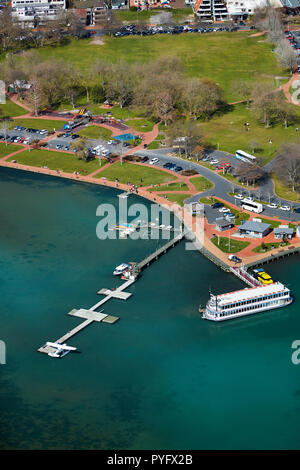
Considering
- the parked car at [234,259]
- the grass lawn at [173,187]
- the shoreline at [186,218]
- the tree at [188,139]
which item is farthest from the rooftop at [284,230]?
the tree at [188,139]

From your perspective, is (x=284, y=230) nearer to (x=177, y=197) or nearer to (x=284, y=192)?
(x=284, y=192)

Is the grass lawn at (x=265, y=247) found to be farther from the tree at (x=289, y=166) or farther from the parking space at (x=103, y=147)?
the parking space at (x=103, y=147)

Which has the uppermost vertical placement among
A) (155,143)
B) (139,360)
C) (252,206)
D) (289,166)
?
(155,143)

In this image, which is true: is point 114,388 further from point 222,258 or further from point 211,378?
point 222,258

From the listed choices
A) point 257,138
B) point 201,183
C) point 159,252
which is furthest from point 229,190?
point 257,138

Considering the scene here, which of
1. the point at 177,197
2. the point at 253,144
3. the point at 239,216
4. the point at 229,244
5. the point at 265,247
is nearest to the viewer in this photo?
the point at 265,247

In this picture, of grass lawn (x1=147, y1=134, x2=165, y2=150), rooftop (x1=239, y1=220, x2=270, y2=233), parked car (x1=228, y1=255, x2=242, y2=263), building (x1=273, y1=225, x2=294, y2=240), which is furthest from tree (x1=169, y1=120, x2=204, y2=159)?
parked car (x1=228, y1=255, x2=242, y2=263)

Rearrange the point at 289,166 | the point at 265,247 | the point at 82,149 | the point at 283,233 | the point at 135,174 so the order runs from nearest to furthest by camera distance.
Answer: the point at 265,247 → the point at 283,233 → the point at 289,166 → the point at 135,174 → the point at 82,149
